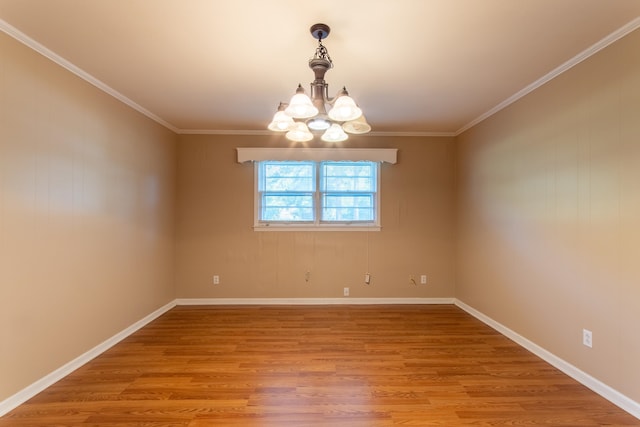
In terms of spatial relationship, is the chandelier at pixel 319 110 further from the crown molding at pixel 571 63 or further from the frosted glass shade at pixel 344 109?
the crown molding at pixel 571 63

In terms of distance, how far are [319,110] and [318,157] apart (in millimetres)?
2401

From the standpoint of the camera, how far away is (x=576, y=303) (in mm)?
2361

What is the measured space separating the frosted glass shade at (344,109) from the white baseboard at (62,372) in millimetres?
2658

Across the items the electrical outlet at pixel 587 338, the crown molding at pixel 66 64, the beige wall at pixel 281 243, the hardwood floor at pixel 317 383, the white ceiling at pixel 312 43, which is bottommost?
the hardwood floor at pixel 317 383

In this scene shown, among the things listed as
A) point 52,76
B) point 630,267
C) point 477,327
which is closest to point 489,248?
point 477,327

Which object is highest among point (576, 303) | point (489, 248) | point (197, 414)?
point (489, 248)

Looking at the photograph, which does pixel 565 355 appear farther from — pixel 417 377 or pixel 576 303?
pixel 417 377

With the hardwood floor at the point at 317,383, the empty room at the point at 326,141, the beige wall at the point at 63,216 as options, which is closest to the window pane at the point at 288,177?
the empty room at the point at 326,141

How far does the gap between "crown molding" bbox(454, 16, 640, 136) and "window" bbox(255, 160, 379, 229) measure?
1.64 meters

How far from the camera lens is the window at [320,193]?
435cm

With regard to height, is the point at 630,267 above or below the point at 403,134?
below

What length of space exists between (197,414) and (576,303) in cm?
278

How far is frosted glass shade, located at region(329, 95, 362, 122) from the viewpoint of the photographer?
169cm

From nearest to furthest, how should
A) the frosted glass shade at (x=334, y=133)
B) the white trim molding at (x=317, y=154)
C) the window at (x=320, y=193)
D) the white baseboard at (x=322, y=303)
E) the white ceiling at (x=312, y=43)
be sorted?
the white ceiling at (x=312, y=43), the white baseboard at (x=322, y=303), the frosted glass shade at (x=334, y=133), the white trim molding at (x=317, y=154), the window at (x=320, y=193)
